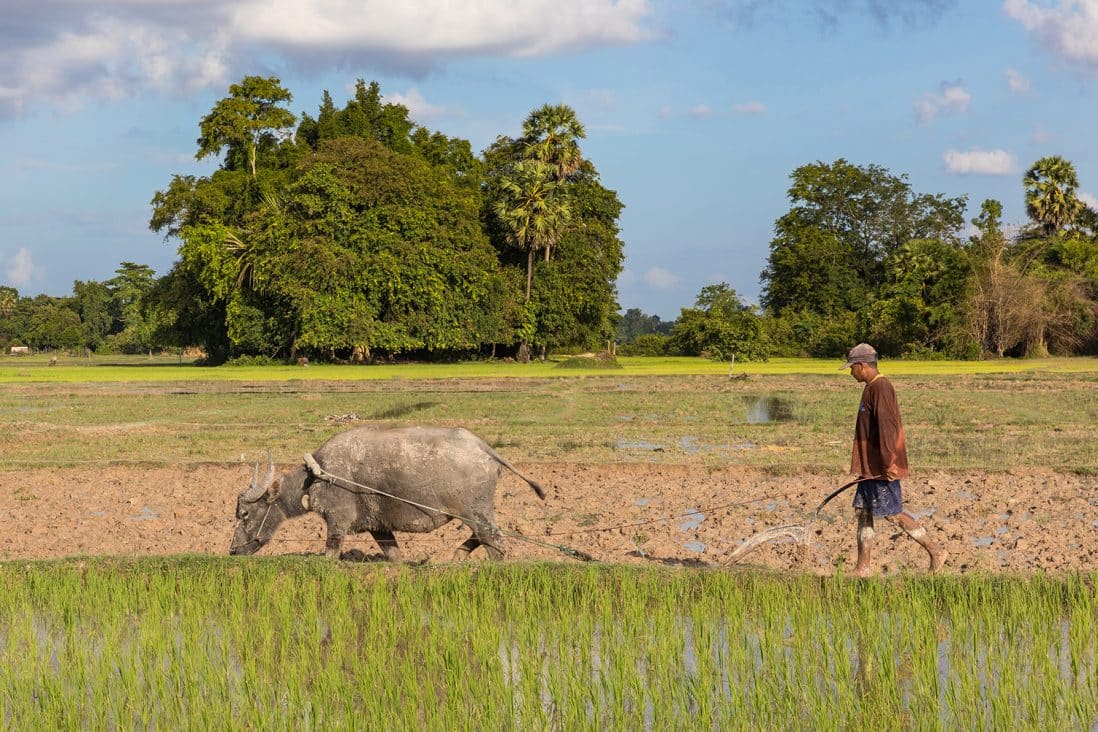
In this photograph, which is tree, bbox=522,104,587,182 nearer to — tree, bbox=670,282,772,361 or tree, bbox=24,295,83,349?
tree, bbox=670,282,772,361

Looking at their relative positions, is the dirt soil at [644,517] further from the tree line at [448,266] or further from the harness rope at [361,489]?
the tree line at [448,266]

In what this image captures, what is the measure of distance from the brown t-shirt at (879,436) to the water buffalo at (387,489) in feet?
7.21

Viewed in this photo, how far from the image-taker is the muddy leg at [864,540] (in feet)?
24.6

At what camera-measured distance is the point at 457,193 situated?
4575 centimetres

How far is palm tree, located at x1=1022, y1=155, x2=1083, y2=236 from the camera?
59.0 m

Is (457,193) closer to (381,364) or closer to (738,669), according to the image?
(381,364)

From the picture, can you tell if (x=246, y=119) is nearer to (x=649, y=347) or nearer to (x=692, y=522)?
(x=649, y=347)

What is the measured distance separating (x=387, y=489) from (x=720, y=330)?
41.5 meters

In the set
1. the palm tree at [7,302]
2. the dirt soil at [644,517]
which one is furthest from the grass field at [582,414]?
the palm tree at [7,302]

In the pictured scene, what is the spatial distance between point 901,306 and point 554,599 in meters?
43.3

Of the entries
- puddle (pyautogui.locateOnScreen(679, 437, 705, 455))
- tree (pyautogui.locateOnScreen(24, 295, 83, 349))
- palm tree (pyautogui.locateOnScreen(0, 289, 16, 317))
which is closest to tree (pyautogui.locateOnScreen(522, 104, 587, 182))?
puddle (pyautogui.locateOnScreen(679, 437, 705, 455))

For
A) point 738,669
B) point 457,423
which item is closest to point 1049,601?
point 738,669

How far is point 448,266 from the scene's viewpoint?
142 ft

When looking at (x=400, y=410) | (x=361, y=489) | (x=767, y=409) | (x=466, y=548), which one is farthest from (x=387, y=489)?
(x=767, y=409)
